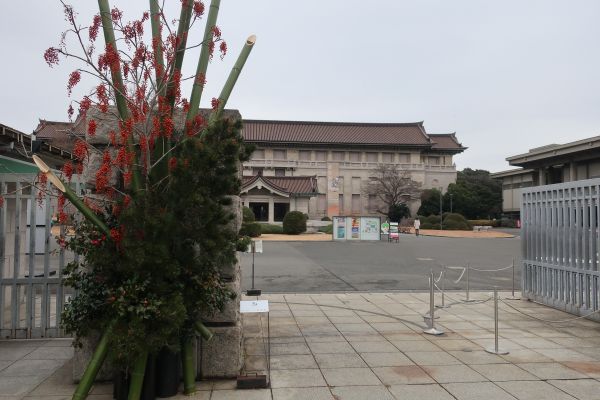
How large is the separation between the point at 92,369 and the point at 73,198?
1441 mm

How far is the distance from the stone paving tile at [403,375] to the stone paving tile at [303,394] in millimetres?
715

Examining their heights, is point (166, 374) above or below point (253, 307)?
below

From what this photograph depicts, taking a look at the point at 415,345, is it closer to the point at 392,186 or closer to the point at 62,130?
the point at 62,130

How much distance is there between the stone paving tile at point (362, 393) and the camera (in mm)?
4379

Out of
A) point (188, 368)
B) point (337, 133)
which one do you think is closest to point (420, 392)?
point (188, 368)

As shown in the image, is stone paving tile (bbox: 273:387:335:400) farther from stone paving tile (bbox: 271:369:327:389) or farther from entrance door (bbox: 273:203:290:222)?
entrance door (bbox: 273:203:290:222)

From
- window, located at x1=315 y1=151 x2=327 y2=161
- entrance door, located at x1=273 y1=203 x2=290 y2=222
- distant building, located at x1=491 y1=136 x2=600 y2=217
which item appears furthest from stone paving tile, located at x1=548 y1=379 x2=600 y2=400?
window, located at x1=315 y1=151 x2=327 y2=161

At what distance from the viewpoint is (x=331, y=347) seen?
6191mm

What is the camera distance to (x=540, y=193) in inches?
364

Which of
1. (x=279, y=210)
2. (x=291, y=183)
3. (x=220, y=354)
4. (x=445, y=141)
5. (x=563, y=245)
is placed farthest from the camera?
(x=445, y=141)

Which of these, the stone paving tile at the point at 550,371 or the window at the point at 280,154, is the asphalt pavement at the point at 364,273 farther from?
the window at the point at 280,154

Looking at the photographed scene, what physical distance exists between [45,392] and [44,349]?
172 centimetres

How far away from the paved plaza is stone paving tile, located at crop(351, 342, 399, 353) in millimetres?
13

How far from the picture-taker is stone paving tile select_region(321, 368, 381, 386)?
15.7ft
